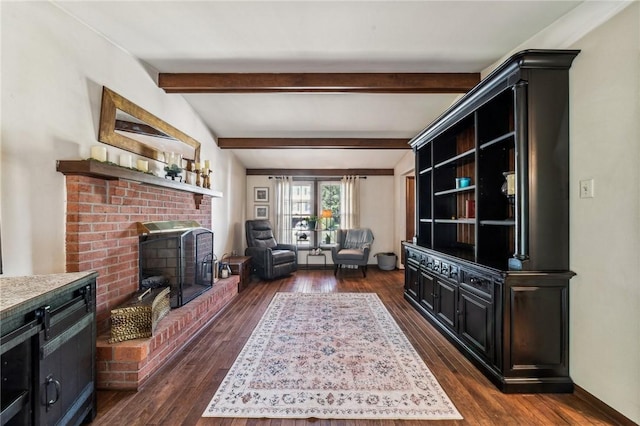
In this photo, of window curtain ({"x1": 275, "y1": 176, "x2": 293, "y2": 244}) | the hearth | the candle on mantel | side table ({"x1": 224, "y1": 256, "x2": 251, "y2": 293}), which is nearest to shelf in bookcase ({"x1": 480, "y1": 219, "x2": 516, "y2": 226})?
the hearth

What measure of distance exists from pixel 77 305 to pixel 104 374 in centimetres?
→ 81

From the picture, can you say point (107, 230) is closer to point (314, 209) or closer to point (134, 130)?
point (134, 130)

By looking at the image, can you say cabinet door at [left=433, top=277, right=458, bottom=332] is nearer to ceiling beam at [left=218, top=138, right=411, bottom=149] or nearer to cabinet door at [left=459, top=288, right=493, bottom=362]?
cabinet door at [left=459, top=288, right=493, bottom=362]

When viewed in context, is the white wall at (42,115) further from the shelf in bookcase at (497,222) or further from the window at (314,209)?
the window at (314,209)

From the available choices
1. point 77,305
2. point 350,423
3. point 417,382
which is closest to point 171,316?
point 77,305

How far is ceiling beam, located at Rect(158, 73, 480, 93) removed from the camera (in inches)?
111

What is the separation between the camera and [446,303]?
9.00 ft

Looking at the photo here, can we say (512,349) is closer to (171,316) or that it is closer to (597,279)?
(597,279)

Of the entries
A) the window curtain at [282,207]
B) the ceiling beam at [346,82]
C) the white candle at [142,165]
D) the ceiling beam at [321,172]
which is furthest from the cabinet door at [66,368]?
the ceiling beam at [321,172]

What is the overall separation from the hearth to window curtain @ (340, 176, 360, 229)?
144 inches

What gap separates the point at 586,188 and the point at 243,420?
2621mm

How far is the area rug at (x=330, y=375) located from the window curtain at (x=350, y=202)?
3.31 meters

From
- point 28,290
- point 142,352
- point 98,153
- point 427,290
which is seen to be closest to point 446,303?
point 427,290

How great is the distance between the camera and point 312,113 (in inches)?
152
